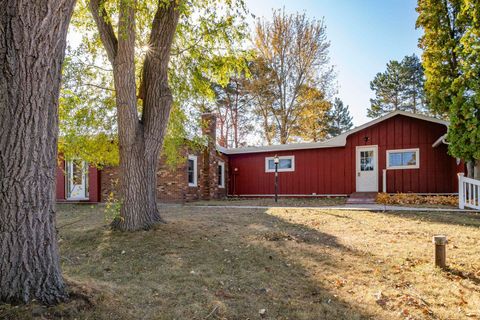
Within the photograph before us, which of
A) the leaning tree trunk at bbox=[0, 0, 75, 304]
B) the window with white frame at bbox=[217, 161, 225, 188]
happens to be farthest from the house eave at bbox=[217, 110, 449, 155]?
the leaning tree trunk at bbox=[0, 0, 75, 304]

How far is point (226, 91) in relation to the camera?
23.2 metres

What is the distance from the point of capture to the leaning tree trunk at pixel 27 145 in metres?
2.37

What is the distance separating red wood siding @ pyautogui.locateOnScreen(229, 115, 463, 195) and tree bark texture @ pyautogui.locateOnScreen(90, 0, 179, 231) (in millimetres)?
9734

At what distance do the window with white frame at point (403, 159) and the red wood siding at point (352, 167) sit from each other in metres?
0.15

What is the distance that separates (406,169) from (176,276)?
1158 cm

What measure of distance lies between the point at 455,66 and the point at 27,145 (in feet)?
42.3

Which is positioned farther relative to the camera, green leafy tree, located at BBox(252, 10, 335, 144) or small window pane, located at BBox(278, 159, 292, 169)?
green leafy tree, located at BBox(252, 10, 335, 144)

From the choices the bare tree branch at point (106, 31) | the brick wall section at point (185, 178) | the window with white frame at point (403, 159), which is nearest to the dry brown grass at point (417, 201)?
the window with white frame at point (403, 159)

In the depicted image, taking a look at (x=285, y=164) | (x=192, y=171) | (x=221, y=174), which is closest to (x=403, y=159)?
(x=285, y=164)

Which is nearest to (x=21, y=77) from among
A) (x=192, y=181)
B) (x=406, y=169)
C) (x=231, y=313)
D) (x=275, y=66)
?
(x=231, y=313)

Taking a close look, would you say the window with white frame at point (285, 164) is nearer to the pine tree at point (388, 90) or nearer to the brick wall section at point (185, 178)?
the brick wall section at point (185, 178)

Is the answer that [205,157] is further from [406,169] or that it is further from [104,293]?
[104,293]

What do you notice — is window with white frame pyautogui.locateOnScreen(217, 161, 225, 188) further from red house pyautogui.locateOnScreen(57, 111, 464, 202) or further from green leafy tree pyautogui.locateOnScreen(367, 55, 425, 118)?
green leafy tree pyautogui.locateOnScreen(367, 55, 425, 118)

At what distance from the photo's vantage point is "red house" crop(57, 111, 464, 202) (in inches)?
491
